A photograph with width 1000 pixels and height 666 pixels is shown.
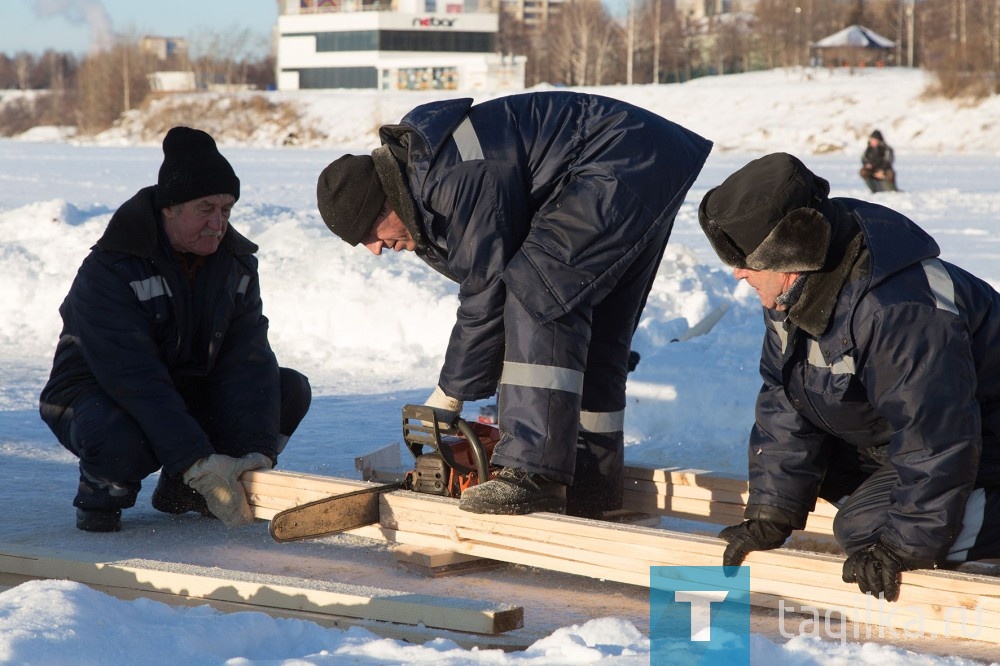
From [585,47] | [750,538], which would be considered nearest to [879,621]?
[750,538]

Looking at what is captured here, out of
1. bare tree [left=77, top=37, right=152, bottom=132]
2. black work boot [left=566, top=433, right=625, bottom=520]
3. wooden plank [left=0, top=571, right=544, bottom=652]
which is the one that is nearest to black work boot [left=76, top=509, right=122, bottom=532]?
wooden plank [left=0, top=571, right=544, bottom=652]

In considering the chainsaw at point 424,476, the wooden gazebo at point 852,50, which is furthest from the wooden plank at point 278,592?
the wooden gazebo at point 852,50

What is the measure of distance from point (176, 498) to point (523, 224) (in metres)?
1.68

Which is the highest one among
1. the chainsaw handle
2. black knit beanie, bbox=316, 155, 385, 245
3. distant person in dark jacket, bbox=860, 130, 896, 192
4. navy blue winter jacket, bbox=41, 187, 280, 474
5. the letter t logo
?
distant person in dark jacket, bbox=860, 130, 896, 192

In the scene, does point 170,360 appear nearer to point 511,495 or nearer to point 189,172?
point 189,172

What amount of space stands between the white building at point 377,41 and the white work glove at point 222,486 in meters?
65.7

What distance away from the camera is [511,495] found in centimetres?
319

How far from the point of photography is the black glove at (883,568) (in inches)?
104

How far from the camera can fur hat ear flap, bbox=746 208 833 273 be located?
2.61 meters

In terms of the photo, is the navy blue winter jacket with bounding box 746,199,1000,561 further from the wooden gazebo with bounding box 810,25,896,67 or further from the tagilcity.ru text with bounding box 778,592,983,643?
the wooden gazebo with bounding box 810,25,896,67

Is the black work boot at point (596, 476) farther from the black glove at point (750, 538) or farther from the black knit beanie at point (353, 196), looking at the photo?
the black knit beanie at point (353, 196)

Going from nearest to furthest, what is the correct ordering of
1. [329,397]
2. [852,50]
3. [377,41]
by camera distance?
[329,397] → [852,50] → [377,41]

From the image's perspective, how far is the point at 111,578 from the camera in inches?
121

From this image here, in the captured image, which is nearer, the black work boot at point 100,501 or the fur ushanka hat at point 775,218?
the fur ushanka hat at point 775,218
